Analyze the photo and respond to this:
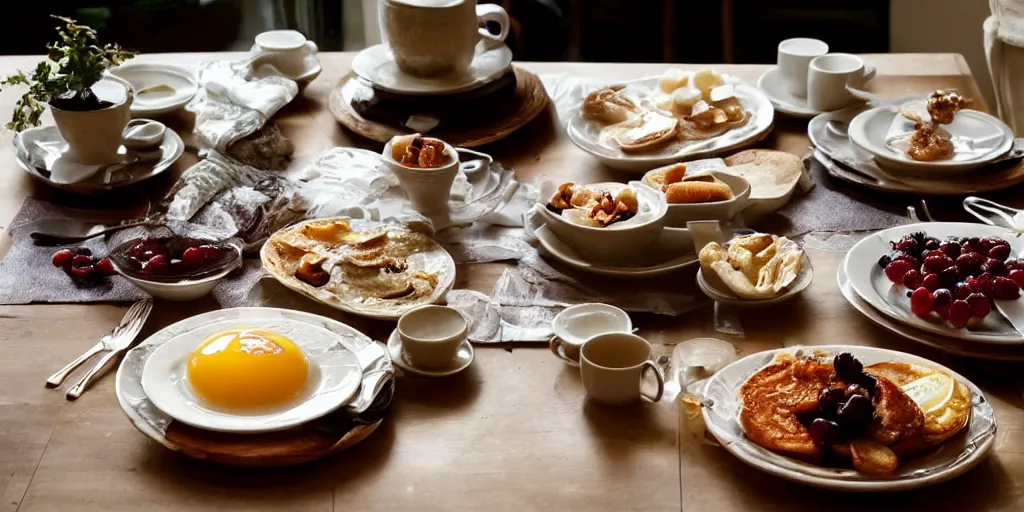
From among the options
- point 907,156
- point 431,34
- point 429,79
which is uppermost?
point 431,34

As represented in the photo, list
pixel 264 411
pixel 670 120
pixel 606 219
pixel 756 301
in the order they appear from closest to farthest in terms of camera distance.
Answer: pixel 264 411 → pixel 756 301 → pixel 606 219 → pixel 670 120

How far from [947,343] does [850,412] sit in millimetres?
320

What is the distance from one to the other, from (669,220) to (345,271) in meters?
0.54

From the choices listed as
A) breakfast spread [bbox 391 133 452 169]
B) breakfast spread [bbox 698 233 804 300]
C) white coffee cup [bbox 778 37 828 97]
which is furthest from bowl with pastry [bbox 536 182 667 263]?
white coffee cup [bbox 778 37 828 97]

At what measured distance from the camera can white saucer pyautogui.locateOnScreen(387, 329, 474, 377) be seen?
1.42 meters

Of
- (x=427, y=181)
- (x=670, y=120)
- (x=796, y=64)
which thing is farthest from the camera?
(x=796, y=64)

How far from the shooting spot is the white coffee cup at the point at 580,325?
1446mm

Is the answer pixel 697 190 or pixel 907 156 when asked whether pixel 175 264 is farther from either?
pixel 907 156

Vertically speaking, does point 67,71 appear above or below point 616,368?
above

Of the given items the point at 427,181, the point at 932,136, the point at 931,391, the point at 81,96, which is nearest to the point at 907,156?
the point at 932,136

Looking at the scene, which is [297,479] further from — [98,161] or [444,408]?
[98,161]

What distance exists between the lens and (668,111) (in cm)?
215

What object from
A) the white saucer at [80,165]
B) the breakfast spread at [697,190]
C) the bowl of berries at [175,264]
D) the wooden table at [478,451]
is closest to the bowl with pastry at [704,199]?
the breakfast spread at [697,190]

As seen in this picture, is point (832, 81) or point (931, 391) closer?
point (931, 391)
